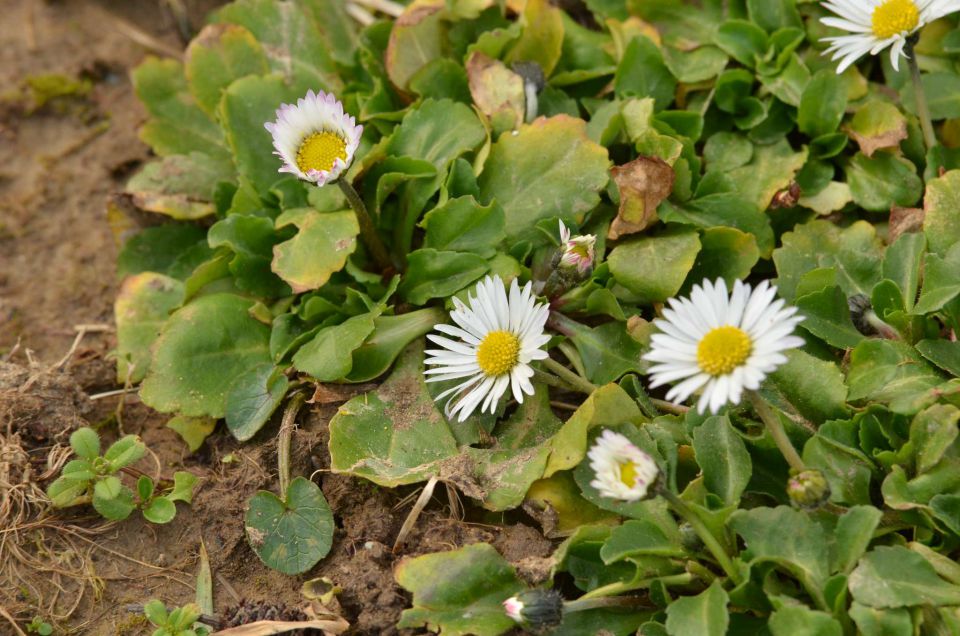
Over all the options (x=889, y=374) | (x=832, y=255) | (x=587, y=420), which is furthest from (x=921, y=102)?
(x=587, y=420)

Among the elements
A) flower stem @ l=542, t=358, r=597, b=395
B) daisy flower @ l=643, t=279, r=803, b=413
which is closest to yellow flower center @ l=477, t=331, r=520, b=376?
flower stem @ l=542, t=358, r=597, b=395

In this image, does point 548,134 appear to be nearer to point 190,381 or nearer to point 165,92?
point 190,381

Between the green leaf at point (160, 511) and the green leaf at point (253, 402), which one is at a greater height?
the green leaf at point (253, 402)

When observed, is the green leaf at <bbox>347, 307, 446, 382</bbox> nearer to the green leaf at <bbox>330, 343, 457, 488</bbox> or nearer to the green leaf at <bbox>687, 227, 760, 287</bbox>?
the green leaf at <bbox>330, 343, 457, 488</bbox>

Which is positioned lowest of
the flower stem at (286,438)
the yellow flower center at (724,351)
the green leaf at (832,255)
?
the flower stem at (286,438)

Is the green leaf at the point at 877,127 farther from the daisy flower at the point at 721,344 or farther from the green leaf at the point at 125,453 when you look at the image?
the green leaf at the point at 125,453

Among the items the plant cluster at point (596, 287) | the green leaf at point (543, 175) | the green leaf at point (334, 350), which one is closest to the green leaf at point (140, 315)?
the plant cluster at point (596, 287)

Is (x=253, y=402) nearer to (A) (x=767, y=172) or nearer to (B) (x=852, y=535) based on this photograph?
(B) (x=852, y=535)
